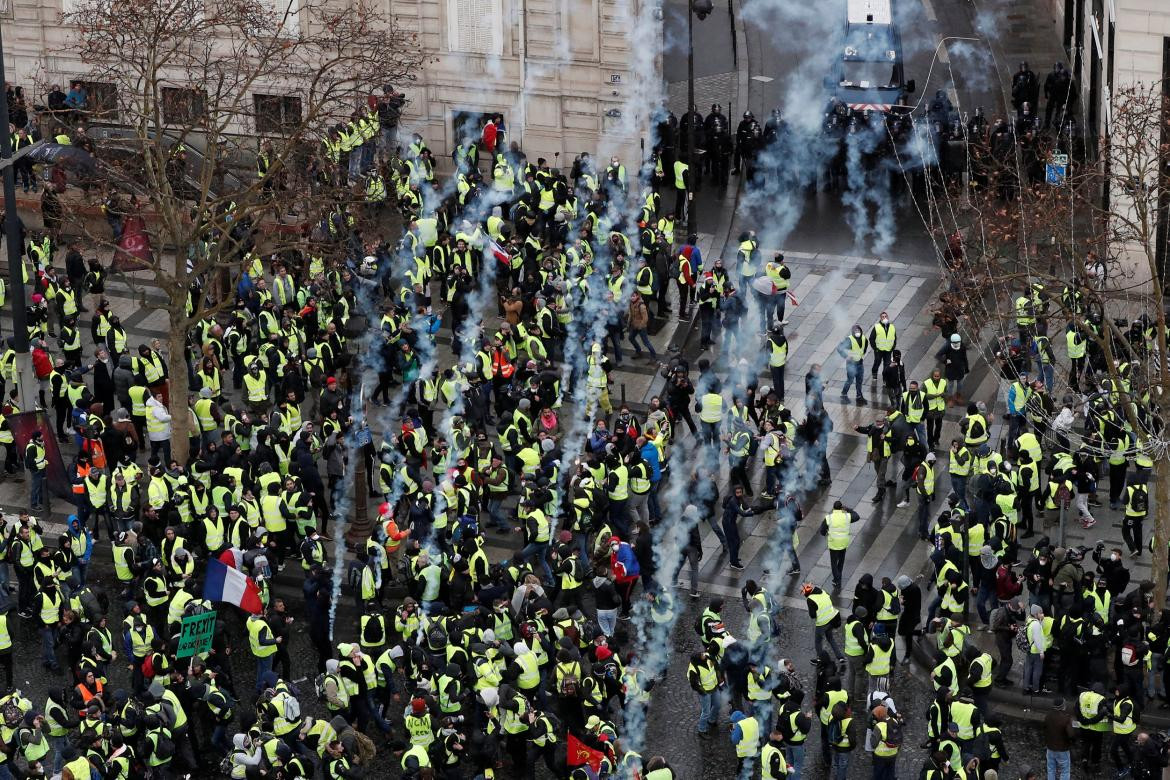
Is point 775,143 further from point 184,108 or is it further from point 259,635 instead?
point 259,635

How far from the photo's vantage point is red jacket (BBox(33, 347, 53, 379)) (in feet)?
129

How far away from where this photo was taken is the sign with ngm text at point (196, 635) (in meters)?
30.9

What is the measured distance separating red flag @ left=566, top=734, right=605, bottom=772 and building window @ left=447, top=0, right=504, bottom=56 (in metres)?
22.4

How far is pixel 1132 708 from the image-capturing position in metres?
28.9

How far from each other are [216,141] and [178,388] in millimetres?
4412

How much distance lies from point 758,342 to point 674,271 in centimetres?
299

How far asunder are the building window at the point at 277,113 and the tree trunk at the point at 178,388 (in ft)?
12.5

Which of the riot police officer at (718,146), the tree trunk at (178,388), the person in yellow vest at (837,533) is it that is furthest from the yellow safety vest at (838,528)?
the riot police officer at (718,146)

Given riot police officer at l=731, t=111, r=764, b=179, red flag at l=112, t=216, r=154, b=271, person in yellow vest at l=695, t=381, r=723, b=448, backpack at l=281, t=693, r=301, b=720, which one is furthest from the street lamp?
backpack at l=281, t=693, r=301, b=720

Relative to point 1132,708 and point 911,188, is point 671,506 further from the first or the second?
point 911,188

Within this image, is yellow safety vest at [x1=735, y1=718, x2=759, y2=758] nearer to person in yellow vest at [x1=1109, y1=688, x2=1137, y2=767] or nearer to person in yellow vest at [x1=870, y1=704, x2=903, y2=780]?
person in yellow vest at [x1=870, y1=704, x2=903, y2=780]

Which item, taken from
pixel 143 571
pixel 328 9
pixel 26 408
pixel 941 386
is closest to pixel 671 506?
pixel 941 386

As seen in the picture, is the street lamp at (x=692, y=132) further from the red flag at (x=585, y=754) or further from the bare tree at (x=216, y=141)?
the red flag at (x=585, y=754)

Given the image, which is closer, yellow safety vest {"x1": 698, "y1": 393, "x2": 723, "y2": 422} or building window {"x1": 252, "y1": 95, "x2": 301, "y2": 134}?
yellow safety vest {"x1": 698, "y1": 393, "x2": 723, "y2": 422}
